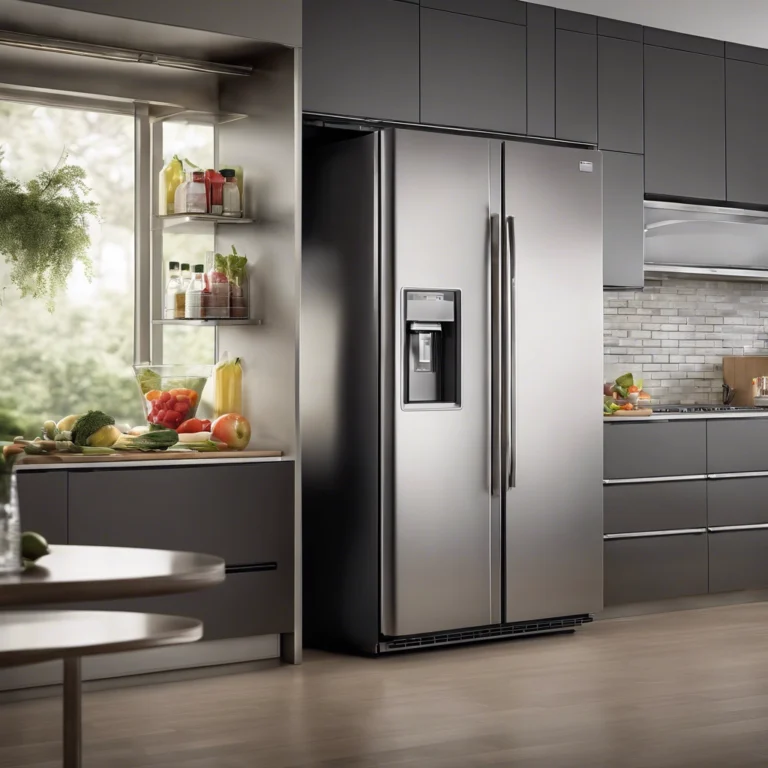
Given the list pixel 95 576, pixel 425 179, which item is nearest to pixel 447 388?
pixel 425 179

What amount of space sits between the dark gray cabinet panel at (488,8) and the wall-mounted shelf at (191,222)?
4.07 ft

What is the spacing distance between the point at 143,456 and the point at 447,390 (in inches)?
49.4

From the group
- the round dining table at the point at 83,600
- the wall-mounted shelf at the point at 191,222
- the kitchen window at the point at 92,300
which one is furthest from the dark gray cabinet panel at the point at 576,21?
the round dining table at the point at 83,600

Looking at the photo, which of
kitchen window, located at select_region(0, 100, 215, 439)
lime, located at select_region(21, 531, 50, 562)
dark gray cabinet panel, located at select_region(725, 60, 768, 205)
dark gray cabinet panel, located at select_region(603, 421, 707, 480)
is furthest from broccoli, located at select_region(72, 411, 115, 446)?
dark gray cabinet panel, located at select_region(725, 60, 768, 205)

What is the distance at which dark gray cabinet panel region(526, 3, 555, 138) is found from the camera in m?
5.46

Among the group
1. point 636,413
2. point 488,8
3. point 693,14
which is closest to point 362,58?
point 488,8

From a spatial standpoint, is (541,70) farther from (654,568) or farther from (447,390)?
(654,568)

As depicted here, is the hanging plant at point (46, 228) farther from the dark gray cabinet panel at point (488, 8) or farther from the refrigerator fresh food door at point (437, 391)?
the dark gray cabinet panel at point (488, 8)

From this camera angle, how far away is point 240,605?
4453mm

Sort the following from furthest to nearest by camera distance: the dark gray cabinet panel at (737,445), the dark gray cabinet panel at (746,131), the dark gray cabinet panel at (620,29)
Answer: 1. the dark gray cabinet panel at (746,131)
2. the dark gray cabinet panel at (737,445)
3. the dark gray cabinet panel at (620,29)

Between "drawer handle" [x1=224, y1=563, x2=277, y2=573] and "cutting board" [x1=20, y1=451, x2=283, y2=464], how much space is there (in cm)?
39

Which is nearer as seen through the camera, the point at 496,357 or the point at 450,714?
the point at 450,714

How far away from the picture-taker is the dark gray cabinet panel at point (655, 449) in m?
5.54

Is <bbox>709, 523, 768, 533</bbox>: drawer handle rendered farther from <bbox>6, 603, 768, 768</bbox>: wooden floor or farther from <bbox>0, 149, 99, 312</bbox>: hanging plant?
<bbox>0, 149, 99, 312</bbox>: hanging plant
